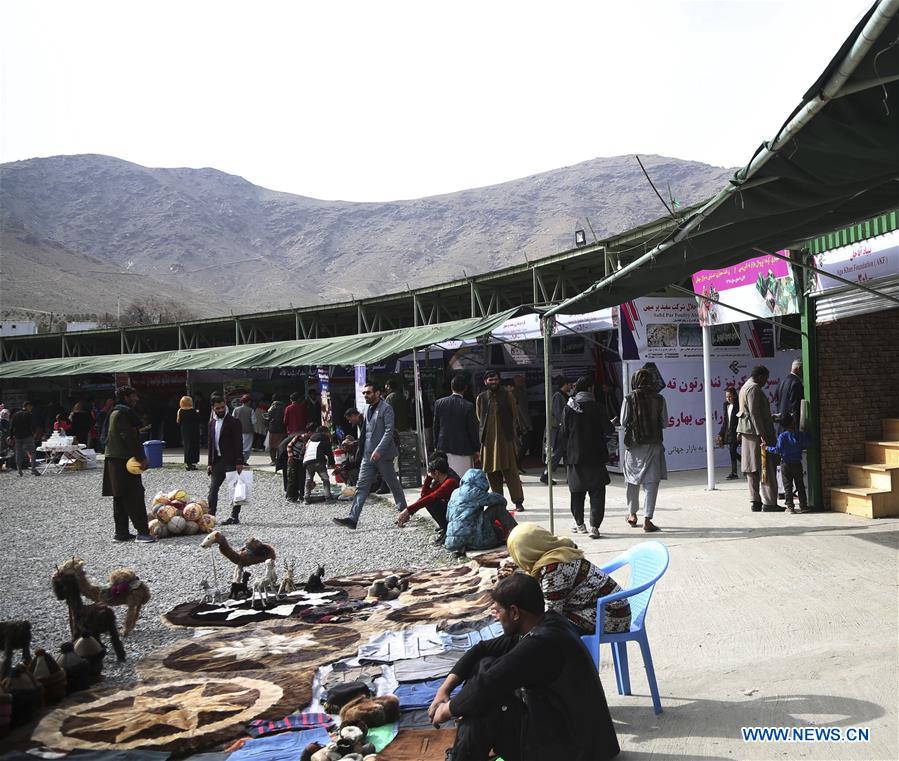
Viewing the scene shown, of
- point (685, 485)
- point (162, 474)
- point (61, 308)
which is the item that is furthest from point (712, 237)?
point (61, 308)

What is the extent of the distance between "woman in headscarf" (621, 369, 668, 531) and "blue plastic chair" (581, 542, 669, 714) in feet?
11.5

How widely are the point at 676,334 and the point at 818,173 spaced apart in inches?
322

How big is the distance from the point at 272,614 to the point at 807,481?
18.9ft

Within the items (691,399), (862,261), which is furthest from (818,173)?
(691,399)

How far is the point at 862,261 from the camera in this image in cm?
675

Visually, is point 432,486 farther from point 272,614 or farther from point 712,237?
point 712,237

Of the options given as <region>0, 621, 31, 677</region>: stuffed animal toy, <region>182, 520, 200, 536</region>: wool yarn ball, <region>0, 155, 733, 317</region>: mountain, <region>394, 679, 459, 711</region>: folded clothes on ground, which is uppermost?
<region>0, 155, 733, 317</region>: mountain

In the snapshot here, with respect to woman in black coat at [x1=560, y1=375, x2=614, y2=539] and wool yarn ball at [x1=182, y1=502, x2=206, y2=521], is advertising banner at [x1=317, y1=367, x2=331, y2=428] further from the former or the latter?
woman in black coat at [x1=560, y1=375, x2=614, y2=539]

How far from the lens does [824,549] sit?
236 inches

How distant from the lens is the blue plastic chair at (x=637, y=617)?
3.25m

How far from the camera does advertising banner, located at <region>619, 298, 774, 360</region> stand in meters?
10.8

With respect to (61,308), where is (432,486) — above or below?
Result: below

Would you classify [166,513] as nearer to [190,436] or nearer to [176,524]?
[176,524]

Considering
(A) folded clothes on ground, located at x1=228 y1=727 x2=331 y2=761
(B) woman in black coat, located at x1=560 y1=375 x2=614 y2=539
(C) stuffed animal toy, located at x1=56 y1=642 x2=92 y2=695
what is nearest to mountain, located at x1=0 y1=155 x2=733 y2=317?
(B) woman in black coat, located at x1=560 y1=375 x2=614 y2=539
